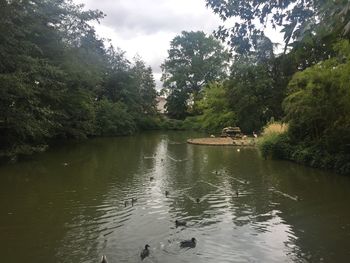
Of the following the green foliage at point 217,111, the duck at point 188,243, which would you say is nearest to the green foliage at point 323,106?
the duck at point 188,243

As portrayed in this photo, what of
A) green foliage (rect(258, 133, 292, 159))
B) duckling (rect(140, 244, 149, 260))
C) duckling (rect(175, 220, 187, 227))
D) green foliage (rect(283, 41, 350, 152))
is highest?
green foliage (rect(283, 41, 350, 152))

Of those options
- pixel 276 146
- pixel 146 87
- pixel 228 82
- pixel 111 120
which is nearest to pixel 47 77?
pixel 276 146

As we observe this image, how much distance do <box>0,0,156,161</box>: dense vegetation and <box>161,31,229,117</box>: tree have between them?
20.6 metres

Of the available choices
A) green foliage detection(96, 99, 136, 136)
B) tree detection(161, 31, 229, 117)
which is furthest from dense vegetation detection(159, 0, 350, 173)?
tree detection(161, 31, 229, 117)

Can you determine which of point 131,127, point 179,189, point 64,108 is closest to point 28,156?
point 64,108

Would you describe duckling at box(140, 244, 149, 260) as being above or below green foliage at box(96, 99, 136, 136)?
below

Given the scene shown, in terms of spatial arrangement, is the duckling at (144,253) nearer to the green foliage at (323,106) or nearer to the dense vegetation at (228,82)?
the dense vegetation at (228,82)

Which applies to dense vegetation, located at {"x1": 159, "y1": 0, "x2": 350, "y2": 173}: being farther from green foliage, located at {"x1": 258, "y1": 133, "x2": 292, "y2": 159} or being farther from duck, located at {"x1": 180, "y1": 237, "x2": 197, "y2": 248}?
duck, located at {"x1": 180, "y1": 237, "x2": 197, "y2": 248}

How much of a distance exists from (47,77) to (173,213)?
1652 cm

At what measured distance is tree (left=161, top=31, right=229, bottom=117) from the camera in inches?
2867

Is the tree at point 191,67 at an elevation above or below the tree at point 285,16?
above

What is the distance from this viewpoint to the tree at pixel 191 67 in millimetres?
72812

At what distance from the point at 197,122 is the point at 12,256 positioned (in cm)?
5526

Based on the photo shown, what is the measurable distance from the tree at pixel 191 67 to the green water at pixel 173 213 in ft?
173
